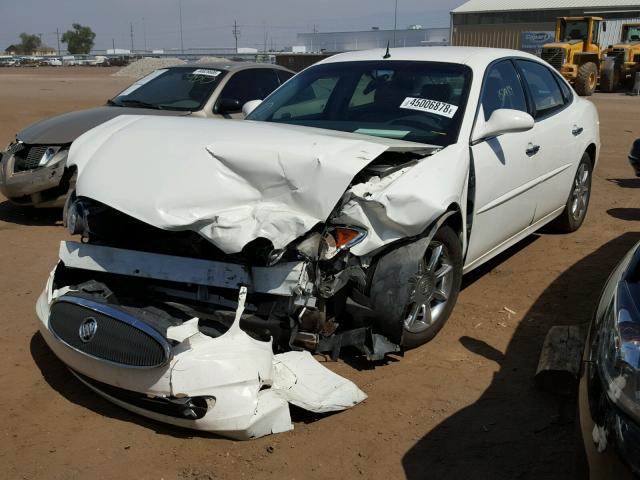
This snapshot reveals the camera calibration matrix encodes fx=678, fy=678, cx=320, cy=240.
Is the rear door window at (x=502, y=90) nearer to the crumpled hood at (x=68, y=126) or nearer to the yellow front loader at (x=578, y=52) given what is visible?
the crumpled hood at (x=68, y=126)

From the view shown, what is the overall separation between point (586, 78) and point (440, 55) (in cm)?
1993

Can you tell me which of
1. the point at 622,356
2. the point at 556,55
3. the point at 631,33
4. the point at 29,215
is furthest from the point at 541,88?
the point at 631,33

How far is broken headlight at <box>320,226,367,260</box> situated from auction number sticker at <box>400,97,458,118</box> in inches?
53.1

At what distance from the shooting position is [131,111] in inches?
298

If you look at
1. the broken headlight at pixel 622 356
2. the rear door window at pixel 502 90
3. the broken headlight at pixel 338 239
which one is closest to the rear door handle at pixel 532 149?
the rear door window at pixel 502 90

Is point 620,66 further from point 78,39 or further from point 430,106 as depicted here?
point 78,39

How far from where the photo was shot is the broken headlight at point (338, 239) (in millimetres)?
Answer: 3504

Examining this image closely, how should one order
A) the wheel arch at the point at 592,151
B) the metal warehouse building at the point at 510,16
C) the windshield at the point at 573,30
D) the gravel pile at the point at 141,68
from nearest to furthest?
the wheel arch at the point at 592,151 < the windshield at the point at 573,30 < the metal warehouse building at the point at 510,16 < the gravel pile at the point at 141,68

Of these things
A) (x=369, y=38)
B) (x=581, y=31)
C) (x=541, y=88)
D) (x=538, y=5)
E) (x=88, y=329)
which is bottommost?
(x=88, y=329)

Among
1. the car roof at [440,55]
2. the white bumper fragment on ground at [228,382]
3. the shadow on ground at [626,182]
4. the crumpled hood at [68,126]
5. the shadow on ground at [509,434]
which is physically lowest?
the shadow on ground at [509,434]

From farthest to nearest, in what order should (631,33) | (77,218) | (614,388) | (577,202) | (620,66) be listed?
(631,33)
(620,66)
(577,202)
(77,218)
(614,388)

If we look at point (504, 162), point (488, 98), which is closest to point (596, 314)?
point (504, 162)

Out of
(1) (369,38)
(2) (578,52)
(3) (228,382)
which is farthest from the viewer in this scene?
(1) (369,38)

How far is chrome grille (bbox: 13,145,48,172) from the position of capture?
6918mm
